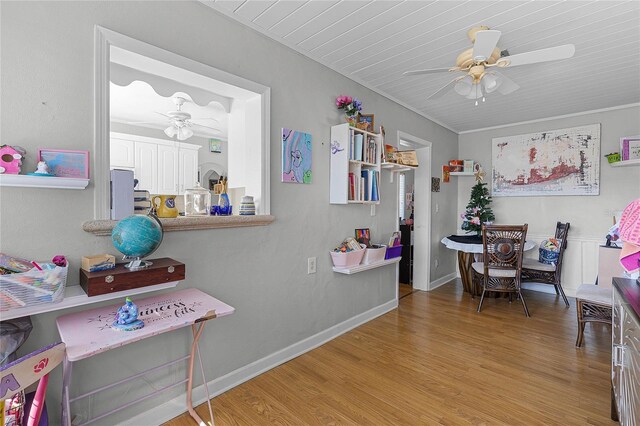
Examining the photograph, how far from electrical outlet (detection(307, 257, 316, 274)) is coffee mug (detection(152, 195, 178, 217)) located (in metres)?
1.17

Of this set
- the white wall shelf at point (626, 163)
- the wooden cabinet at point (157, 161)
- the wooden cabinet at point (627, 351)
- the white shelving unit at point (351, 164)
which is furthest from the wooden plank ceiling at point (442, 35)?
the wooden cabinet at point (157, 161)

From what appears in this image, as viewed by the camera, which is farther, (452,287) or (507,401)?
(452,287)

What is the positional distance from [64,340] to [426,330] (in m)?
2.81

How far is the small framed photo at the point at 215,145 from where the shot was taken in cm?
497

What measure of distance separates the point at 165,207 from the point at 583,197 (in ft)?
16.5

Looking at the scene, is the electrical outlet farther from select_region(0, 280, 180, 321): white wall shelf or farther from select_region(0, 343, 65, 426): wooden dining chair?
select_region(0, 343, 65, 426): wooden dining chair

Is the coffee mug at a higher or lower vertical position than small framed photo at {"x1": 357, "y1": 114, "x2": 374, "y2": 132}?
lower

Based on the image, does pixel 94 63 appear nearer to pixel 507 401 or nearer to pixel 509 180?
pixel 507 401

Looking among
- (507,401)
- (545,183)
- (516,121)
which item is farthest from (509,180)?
(507,401)

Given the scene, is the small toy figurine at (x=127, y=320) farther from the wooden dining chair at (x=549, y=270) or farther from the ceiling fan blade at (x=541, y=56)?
the wooden dining chair at (x=549, y=270)

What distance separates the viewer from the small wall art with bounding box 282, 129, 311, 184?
2363 mm

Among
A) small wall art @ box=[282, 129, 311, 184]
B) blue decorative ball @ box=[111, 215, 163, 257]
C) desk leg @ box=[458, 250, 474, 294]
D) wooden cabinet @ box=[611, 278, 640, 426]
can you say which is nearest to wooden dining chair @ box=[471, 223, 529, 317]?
desk leg @ box=[458, 250, 474, 294]

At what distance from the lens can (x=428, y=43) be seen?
7.70ft

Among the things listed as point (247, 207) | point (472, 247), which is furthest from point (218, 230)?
point (472, 247)
